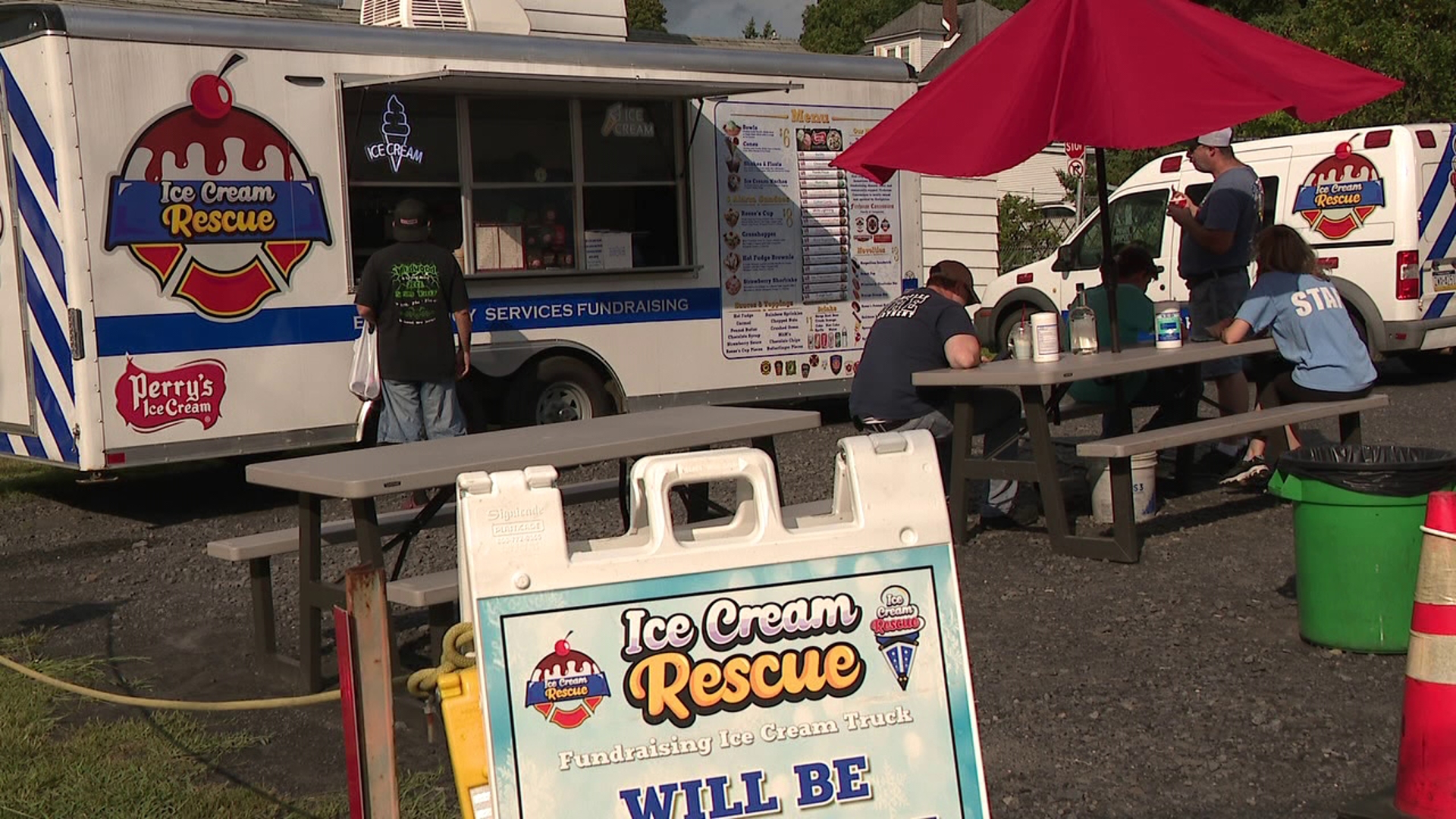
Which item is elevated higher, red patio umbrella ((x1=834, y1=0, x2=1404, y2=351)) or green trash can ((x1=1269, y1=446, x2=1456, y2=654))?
red patio umbrella ((x1=834, y1=0, x2=1404, y2=351))

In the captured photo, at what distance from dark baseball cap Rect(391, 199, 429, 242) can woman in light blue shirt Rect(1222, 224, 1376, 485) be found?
4251 mm

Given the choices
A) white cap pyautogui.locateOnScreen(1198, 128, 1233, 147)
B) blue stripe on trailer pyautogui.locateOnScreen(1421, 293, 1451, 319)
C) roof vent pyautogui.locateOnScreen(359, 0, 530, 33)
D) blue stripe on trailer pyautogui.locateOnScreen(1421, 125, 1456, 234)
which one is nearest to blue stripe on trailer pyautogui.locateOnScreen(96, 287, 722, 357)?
roof vent pyautogui.locateOnScreen(359, 0, 530, 33)

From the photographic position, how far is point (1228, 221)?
8.67 metres

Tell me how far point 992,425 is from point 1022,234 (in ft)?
78.1

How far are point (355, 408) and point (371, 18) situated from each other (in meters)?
3.12

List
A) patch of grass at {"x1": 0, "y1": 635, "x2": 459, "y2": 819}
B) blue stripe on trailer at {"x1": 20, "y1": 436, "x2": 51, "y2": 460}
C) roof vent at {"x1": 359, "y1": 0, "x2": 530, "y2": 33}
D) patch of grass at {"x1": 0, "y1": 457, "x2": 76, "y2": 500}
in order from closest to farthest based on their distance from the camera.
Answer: patch of grass at {"x1": 0, "y1": 635, "x2": 459, "y2": 819}, blue stripe on trailer at {"x1": 20, "y1": 436, "x2": 51, "y2": 460}, patch of grass at {"x1": 0, "y1": 457, "x2": 76, "y2": 500}, roof vent at {"x1": 359, "y1": 0, "x2": 530, "y2": 33}

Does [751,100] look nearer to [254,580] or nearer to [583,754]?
[254,580]

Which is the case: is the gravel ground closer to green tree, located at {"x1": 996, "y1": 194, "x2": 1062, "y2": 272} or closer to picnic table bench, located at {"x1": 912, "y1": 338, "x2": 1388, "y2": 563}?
picnic table bench, located at {"x1": 912, "y1": 338, "x2": 1388, "y2": 563}

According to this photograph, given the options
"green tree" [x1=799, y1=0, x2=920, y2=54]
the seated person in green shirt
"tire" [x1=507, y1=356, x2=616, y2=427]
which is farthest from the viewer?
"green tree" [x1=799, y1=0, x2=920, y2=54]

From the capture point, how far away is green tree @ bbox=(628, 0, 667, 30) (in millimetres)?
64188

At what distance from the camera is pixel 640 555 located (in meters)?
2.73

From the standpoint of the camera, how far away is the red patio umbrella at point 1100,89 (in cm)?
691

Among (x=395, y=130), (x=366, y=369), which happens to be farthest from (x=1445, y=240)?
Answer: (x=366, y=369)

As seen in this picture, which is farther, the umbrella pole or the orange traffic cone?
the umbrella pole
